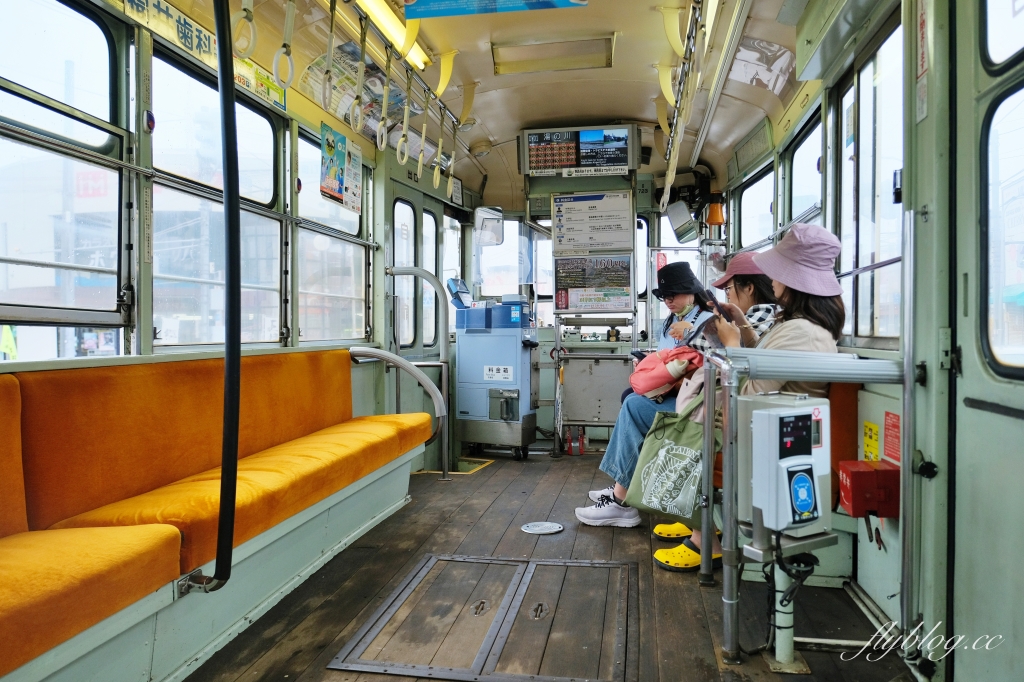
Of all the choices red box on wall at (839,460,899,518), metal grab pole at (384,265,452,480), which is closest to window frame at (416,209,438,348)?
metal grab pole at (384,265,452,480)

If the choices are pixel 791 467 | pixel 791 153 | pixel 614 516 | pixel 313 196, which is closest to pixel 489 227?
pixel 313 196

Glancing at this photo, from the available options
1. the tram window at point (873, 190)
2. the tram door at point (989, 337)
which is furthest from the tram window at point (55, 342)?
the tram window at point (873, 190)

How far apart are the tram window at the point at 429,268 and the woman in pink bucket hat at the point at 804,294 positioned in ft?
12.5

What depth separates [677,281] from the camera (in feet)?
11.8

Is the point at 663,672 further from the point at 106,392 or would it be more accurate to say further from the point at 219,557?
the point at 106,392

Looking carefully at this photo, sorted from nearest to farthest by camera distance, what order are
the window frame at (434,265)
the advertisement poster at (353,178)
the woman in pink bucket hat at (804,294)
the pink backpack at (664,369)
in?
1. the woman in pink bucket hat at (804,294)
2. the pink backpack at (664,369)
3. the advertisement poster at (353,178)
4. the window frame at (434,265)

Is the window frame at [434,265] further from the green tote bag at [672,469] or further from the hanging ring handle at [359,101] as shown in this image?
the green tote bag at [672,469]

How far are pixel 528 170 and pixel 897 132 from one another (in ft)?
11.3

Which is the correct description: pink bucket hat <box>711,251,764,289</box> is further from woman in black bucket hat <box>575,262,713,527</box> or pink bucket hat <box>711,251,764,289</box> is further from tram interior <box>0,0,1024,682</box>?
woman in black bucket hat <box>575,262,713,527</box>

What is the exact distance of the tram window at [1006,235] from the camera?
4.81 ft

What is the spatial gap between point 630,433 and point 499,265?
3591mm

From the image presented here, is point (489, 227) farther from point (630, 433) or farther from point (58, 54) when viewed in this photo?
point (58, 54)

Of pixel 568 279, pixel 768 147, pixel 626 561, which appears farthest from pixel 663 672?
pixel 568 279

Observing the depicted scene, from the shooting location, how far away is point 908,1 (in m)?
1.84
